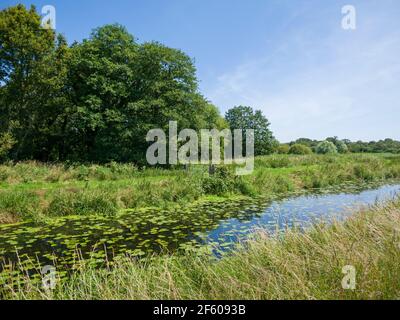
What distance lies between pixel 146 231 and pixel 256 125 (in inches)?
2358

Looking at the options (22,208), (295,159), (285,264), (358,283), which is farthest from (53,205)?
(295,159)

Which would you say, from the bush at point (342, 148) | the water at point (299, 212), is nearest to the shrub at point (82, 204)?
the water at point (299, 212)

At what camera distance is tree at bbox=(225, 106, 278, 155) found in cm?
6453

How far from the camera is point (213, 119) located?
32.8 m

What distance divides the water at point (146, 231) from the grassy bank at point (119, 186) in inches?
33.4

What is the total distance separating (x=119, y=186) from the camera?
14.9 meters

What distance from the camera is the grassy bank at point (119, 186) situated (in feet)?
39.5

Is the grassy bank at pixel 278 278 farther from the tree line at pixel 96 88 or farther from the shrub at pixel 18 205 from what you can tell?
the tree line at pixel 96 88

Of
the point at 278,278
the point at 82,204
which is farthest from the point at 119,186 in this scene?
the point at 278,278

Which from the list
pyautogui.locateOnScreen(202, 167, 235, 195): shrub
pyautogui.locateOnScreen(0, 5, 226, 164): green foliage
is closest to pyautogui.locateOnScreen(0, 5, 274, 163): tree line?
pyautogui.locateOnScreen(0, 5, 226, 164): green foliage

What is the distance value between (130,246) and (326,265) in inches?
216

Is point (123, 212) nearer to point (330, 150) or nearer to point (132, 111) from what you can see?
point (132, 111)

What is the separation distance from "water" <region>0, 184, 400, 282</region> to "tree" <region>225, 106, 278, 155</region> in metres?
50.4
